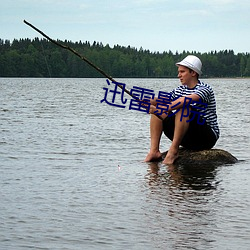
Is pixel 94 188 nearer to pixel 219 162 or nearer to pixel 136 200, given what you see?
pixel 136 200

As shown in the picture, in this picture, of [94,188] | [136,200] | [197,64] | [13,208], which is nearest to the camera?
[13,208]

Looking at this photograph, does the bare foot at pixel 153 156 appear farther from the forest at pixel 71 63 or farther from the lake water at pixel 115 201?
the forest at pixel 71 63

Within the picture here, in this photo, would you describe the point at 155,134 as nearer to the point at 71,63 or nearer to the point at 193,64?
the point at 193,64

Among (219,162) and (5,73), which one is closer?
(219,162)

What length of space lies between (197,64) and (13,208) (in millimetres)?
3330

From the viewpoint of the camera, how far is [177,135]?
27.8 ft

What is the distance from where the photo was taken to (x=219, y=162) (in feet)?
29.4

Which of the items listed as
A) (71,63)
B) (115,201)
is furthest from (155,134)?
(71,63)

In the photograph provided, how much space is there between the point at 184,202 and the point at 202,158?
274cm

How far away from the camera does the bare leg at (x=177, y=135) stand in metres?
8.31

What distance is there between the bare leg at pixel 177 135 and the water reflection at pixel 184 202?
153mm

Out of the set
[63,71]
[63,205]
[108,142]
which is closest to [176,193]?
[63,205]

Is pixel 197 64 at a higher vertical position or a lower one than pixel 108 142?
higher

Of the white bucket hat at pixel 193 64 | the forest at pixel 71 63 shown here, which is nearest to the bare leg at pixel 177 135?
the white bucket hat at pixel 193 64
